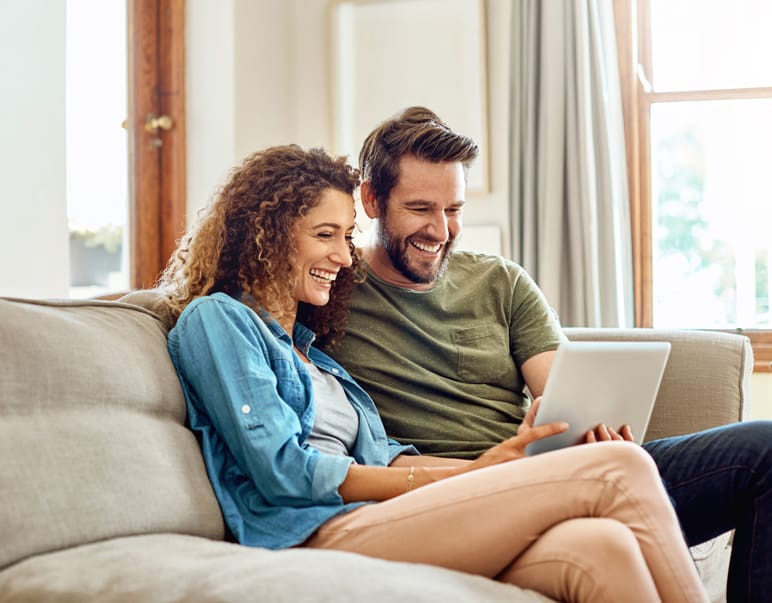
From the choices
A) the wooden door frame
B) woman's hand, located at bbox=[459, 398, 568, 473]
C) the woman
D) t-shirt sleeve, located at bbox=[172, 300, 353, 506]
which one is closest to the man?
the woman

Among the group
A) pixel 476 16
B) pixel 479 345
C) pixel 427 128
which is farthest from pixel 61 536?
pixel 476 16

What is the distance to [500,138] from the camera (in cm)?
391

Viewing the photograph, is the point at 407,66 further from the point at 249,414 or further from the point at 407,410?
the point at 249,414

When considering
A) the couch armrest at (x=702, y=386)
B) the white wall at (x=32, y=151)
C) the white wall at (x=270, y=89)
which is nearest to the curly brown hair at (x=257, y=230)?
the couch armrest at (x=702, y=386)

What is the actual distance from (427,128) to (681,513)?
95 centimetres

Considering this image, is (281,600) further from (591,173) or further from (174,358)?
(591,173)

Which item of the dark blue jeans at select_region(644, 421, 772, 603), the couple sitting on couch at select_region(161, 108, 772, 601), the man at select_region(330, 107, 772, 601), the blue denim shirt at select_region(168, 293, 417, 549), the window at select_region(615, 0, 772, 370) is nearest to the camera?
the couple sitting on couch at select_region(161, 108, 772, 601)

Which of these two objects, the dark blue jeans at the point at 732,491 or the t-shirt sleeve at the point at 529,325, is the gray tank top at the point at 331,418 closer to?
the t-shirt sleeve at the point at 529,325

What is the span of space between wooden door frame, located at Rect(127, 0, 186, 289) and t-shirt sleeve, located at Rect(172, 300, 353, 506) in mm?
2095

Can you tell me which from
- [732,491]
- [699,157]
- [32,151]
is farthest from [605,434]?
[699,157]

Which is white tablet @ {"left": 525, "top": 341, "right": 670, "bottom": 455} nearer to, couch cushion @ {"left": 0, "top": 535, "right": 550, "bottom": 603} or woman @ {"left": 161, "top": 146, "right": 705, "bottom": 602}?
woman @ {"left": 161, "top": 146, "right": 705, "bottom": 602}

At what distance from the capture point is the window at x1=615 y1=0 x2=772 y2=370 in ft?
12.6

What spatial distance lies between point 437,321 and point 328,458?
0.66 m

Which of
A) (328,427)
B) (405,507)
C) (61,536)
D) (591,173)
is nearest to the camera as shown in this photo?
(61,536)
